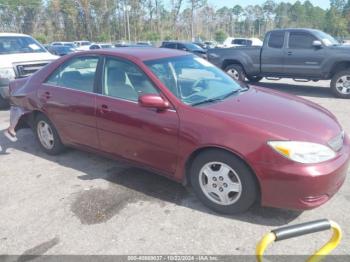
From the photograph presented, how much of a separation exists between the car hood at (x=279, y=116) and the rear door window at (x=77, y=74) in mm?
1611

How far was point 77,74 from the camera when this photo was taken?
13.9 ft

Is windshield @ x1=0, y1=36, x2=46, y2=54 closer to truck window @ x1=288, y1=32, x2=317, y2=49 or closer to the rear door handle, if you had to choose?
the rear door handle

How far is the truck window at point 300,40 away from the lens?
30.3 feet

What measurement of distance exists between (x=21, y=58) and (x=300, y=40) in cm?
764

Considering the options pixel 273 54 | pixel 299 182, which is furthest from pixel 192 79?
pixel 273 54

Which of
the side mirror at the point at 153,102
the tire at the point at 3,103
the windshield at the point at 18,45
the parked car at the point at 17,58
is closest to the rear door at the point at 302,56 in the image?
the parked car at the point at 17,58

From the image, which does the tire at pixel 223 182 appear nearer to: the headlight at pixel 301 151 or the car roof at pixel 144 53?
the headlight at pixel 301 151

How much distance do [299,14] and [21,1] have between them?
67423mm

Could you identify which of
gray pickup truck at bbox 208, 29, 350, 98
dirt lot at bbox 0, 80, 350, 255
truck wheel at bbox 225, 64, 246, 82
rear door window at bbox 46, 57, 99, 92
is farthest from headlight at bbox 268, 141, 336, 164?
truck wheel at bbox 225, 64, 246, 82

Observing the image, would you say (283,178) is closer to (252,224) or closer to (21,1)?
(252,224)

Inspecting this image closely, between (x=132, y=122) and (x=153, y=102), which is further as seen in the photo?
(x=132, y=122)

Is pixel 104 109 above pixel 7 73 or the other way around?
the other way around

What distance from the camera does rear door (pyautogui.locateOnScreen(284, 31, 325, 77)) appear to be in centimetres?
906

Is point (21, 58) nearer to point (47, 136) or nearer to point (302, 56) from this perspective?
point (47, 136)
